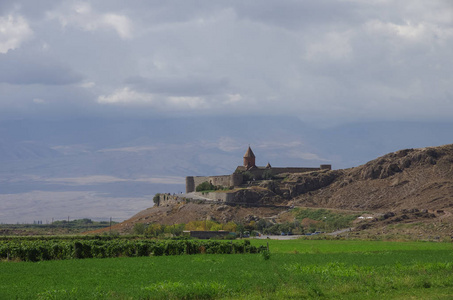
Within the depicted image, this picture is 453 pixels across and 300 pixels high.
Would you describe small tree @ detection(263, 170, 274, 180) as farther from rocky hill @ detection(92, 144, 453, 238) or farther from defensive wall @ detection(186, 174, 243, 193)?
defensive wall @ detection(186, 174, 243, 193)

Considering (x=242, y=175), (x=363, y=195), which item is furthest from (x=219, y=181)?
(x=363, y=195)

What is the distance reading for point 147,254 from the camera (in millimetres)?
42625

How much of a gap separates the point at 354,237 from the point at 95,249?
130ft

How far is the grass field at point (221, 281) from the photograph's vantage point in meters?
22.1

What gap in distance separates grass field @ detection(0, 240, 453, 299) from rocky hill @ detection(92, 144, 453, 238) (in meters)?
52.0

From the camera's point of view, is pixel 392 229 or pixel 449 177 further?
pixel 449 177

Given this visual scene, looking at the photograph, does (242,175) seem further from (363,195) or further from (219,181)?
(363,195)

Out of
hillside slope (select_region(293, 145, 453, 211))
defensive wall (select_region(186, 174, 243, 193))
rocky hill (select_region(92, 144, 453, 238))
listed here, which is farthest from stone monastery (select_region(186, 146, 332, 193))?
hillside slope (select_region(293, 145, 453, 211))

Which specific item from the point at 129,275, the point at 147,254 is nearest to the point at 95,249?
the point at 147,254

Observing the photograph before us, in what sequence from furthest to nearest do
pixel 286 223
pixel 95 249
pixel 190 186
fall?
1. pixel 190 186
2. pixel 286 223
3. pixel 95 249

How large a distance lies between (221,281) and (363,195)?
84.1 m

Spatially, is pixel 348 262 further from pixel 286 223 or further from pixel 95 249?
Answer: pixel 286 223

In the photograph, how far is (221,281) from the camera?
83.6 feet

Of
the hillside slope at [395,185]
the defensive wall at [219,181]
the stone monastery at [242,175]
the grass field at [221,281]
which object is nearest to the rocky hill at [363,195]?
the hillside slope at [395,185]
